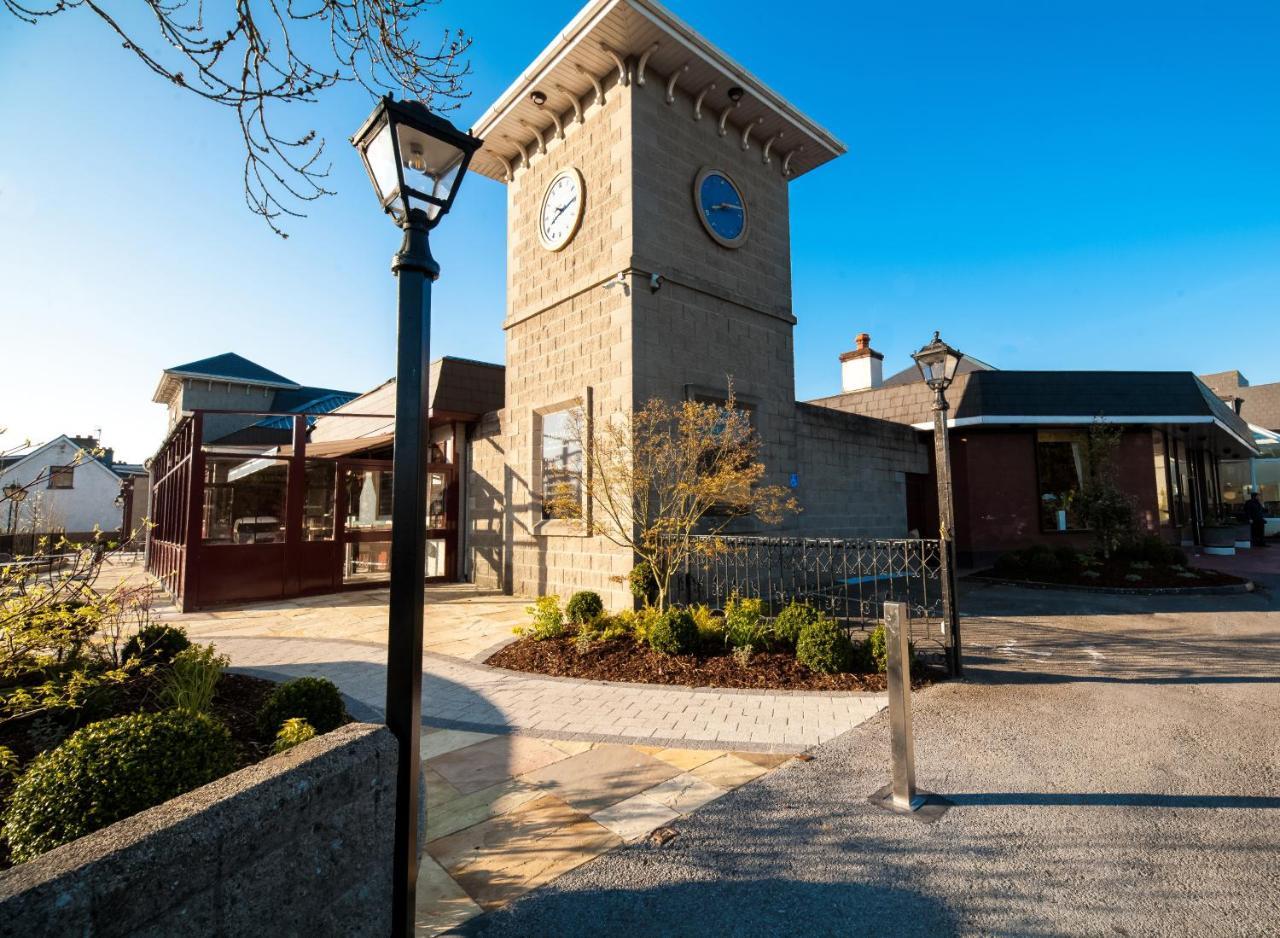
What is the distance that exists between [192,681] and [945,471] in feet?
21.0

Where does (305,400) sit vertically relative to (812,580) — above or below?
above

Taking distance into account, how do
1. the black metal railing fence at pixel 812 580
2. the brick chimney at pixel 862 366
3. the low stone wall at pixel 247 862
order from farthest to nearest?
the brick chimney at pixel 862 366
the black metal railing fence at pixel 812 580
the low stone wall at pixel 247 862

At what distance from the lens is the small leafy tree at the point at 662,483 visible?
7238mm

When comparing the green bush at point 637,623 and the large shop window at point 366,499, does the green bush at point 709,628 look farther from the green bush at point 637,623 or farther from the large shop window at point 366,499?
the large shop window at point 366,499

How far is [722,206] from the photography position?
10.1 metres

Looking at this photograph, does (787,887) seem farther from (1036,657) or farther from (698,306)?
(698,306)

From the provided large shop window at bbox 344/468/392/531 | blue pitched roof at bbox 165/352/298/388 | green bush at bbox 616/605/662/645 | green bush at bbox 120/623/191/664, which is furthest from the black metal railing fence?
blue pitched roof at bbox 165/352/298/388

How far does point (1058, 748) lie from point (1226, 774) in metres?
0.83

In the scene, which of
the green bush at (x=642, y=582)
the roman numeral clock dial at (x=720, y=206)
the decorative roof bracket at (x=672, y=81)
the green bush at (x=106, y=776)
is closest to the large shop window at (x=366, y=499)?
the green bush at (x=642, y=582)

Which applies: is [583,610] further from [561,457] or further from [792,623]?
[561,457]

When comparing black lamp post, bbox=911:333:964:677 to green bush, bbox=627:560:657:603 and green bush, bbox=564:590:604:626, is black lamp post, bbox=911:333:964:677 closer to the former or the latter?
green bush, bbox=627:560:657:603

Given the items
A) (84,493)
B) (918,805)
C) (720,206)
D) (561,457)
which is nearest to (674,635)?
(918,805)

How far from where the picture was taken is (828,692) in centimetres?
Result: 518

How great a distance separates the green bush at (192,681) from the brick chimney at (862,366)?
17.0 m
